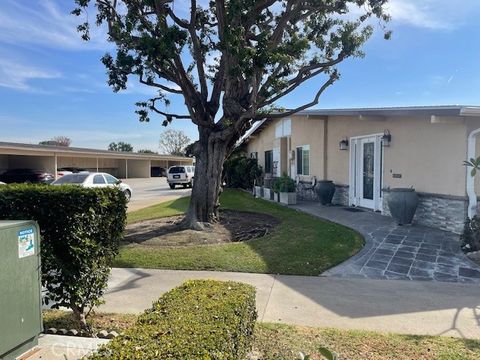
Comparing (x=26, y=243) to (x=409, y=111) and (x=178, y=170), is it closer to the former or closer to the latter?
(x=409, y=111)

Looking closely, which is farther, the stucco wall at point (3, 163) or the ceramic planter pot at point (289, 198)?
the stucco wall at point (3, 163)

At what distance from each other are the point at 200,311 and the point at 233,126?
24.0 feet

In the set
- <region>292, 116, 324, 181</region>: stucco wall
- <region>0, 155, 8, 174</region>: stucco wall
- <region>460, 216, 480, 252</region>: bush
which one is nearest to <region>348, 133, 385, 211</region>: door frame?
<region>292, 116, 324, 181</region>: stucco wall

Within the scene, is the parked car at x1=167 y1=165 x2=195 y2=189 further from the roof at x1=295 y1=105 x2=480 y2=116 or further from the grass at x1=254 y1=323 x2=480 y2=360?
the grass at x1=254 y1=323 x2=480 y2=360

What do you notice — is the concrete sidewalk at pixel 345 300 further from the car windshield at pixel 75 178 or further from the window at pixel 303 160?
the car windshield at pixel 75 178

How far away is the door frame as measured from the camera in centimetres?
1186

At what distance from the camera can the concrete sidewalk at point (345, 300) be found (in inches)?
171

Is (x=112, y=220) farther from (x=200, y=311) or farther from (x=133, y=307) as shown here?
(x=200, y=311)

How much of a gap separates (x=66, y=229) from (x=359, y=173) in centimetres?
1090

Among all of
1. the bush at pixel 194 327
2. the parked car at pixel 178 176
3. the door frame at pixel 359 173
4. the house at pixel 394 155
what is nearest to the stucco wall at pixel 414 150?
the house at pixel 394 155

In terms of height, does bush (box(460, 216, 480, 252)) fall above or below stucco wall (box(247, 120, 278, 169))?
below

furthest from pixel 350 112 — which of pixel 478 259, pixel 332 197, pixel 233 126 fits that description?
pixel 478 259

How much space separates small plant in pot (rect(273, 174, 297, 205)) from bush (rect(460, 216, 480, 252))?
755cm

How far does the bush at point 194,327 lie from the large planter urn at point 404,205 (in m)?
7.62
